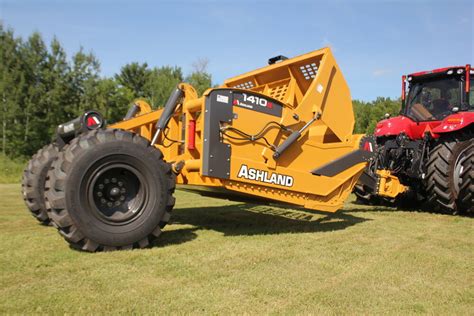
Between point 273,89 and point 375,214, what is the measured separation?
284cm

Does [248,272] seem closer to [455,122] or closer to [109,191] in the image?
[109,191]

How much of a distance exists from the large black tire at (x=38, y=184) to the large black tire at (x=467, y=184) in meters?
6.24

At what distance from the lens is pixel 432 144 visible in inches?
301

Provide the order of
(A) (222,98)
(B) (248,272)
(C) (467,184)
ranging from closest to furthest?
(B) (248,272)
(A) (222,98)
(C) (467,184)

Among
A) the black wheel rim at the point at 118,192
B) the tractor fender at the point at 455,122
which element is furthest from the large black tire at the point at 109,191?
the tractor fender at the point at 455,122

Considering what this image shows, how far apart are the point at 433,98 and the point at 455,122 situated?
49.2 inches

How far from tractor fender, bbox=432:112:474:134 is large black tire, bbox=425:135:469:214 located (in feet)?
0.79

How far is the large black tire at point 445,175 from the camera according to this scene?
22.7 feet

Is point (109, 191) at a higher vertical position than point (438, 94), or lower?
lower

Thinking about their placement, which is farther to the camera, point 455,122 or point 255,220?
point 455,122

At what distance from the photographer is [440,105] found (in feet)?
26.5

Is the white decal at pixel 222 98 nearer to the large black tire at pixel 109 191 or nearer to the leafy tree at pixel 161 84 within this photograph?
the large black tire at pixel 109 191

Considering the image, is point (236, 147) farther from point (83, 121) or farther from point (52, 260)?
point (52, 260)

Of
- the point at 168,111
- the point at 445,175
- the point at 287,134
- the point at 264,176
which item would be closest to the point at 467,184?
the point at 445,175
